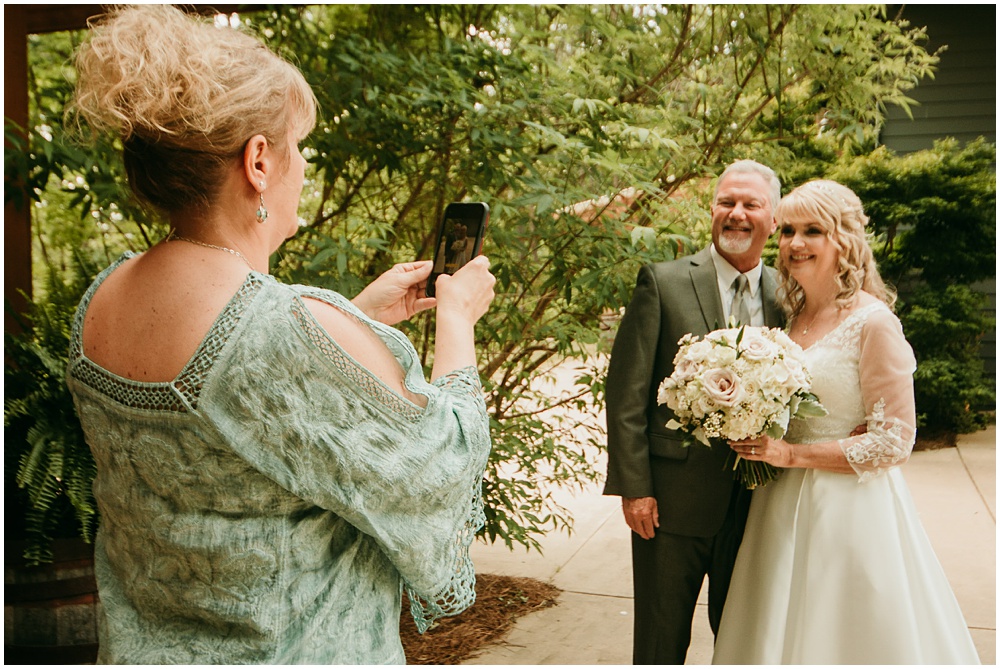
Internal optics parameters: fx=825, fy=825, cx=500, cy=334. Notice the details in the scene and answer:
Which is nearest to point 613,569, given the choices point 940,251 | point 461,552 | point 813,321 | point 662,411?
point 662,411

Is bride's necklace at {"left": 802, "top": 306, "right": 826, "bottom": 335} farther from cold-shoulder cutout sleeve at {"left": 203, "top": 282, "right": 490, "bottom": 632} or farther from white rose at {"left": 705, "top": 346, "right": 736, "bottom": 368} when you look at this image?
cold-shoulder cutout sleeve at {"left": 203, "top": 282, "right": 490, "bottom": 632}

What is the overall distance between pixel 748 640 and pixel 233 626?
2331 millimetres

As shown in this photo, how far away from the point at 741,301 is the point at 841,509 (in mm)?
889

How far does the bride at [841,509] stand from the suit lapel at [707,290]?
284mm

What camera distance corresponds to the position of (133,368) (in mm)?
1183

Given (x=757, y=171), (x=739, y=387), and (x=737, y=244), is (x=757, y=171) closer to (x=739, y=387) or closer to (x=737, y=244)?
(x=737, y=244)

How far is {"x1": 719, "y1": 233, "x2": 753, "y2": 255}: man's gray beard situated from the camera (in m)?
3.18

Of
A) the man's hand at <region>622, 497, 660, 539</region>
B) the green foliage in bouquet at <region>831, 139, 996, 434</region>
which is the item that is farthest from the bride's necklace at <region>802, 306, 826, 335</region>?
the green foliage in bouquet at <region>831, 139, 996, 434</region>

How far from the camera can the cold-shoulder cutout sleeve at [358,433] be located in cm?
114

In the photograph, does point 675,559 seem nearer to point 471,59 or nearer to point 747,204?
point 747,204

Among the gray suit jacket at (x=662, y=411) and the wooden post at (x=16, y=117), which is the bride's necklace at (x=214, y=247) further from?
the wooden post at (x=16, y=117)

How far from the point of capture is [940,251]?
8.66 metres

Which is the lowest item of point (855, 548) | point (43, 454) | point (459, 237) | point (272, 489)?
point (855, 548)

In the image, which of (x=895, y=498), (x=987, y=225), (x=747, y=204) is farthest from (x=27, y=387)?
(x=987, y=225)
